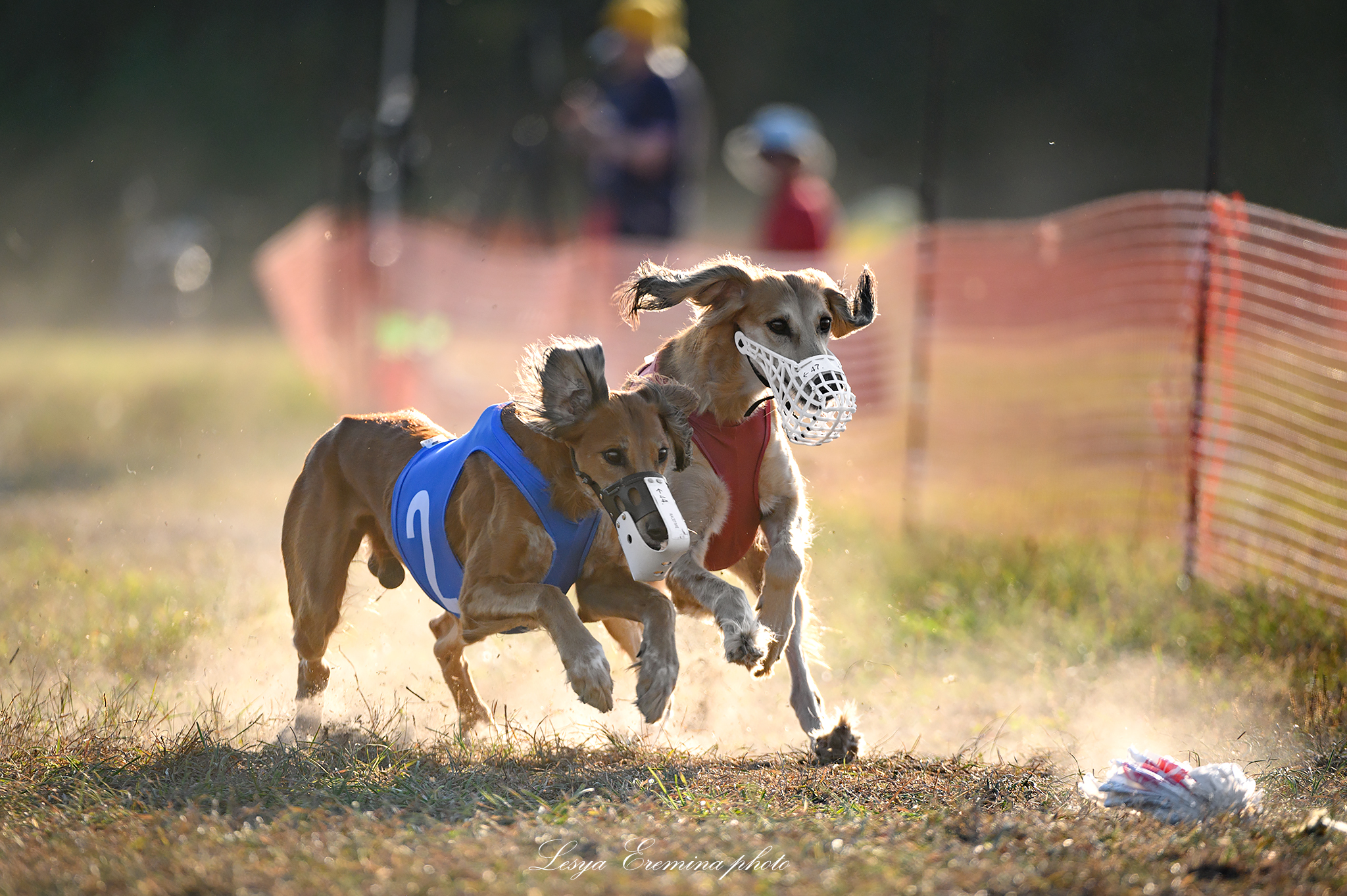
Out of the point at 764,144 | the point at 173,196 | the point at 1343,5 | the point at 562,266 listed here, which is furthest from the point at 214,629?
the point at 173,196

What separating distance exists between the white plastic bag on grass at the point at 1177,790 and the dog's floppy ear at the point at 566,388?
188cm

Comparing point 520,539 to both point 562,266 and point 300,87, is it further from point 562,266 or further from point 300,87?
point 300,87

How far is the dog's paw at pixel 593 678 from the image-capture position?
147 inches

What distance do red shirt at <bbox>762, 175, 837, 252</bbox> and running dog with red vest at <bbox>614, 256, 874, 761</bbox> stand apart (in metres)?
6.71

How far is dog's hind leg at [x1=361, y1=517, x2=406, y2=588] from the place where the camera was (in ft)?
15.9

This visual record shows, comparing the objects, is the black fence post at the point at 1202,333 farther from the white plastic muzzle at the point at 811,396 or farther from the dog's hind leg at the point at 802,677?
the white plastic muzzle at the point at 811,396

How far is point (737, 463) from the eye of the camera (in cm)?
432

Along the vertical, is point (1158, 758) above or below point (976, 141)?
below

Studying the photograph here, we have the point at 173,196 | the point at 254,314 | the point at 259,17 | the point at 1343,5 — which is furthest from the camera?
the point at 259,17

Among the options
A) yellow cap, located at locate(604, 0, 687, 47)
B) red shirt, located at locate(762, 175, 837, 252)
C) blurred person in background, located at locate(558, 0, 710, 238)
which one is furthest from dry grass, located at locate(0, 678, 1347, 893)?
yellow cap, located at locate(604, 0, 687, 47)

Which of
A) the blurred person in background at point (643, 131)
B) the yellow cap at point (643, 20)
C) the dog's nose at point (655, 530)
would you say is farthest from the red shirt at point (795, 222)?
the dog's nose at point (655, 530)

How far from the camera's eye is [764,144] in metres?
11.8

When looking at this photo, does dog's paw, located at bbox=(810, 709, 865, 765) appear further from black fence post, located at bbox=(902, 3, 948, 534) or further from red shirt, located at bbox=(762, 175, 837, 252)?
red shirt, located at bbox=(762, 175, 837, 252)

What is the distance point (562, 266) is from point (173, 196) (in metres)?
17.9
